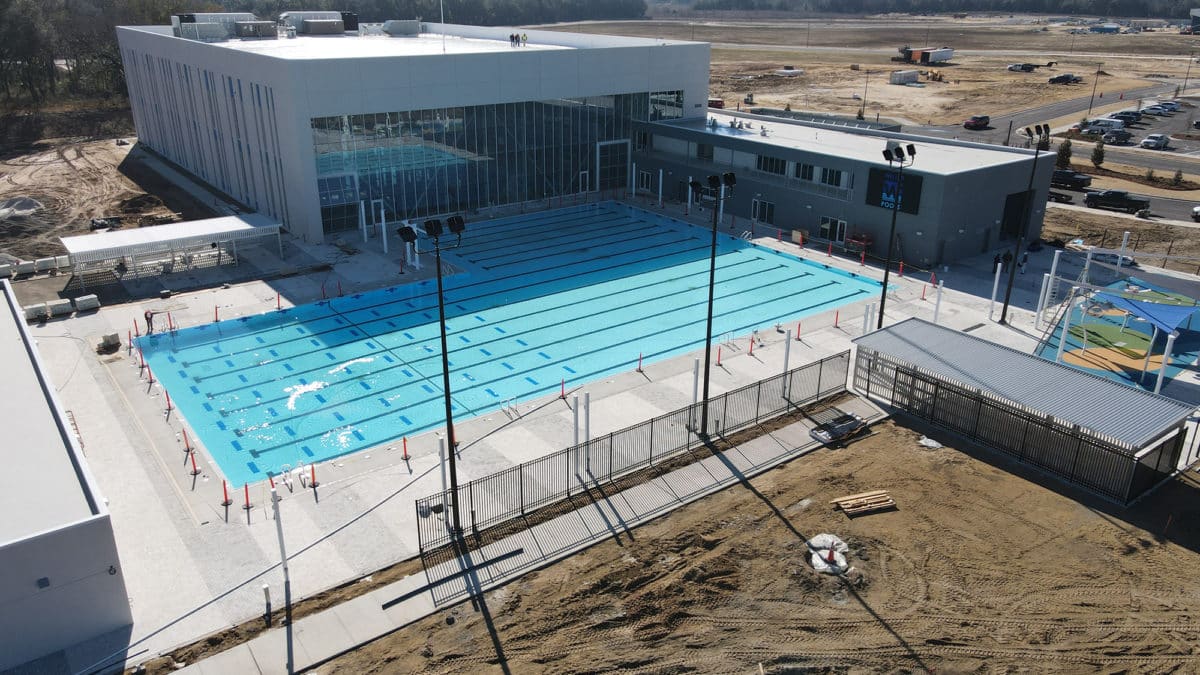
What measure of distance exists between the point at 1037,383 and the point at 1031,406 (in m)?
1.41

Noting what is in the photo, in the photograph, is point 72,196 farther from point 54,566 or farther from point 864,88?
point 864,88

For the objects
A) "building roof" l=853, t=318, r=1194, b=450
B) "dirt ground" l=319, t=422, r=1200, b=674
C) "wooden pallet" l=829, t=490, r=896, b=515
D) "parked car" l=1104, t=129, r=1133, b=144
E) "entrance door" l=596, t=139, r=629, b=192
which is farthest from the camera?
"parked car" l=1104, t=129, r=1133, b=144

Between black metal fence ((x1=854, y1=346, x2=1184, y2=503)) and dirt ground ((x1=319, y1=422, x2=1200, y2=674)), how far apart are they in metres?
0.57

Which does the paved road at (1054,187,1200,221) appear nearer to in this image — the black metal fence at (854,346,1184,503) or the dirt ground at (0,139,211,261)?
the black metal fence at (854,346,1184,503)

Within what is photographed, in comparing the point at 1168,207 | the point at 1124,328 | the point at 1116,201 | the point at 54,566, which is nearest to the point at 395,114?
the point at 54,566

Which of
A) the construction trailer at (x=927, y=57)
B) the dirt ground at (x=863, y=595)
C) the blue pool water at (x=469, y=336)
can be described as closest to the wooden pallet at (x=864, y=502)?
the dirt ground at (x=863, y=595)

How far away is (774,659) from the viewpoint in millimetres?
13891

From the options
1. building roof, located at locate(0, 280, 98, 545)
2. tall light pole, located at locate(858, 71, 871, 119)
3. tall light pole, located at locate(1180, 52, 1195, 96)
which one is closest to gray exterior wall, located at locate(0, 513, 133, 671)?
building roof, located at locate(0, 280, 98, 545)

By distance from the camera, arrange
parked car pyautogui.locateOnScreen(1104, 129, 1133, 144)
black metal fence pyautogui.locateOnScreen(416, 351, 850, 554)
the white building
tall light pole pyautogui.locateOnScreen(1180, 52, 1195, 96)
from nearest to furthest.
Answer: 1. black metal fence pyautogui.locateOnScreen(416, 351, 850, 554)
2. the white building
3. parked car pyautogui.locateOnScreen(1104, 129, 1133, 144)
4. tall light pole pyautogui.locateOnScreen(1180, 52, 1195, 96)

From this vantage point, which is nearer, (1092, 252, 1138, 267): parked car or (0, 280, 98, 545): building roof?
(0, 280, 98, 545): building roof

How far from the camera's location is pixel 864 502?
59.5ft

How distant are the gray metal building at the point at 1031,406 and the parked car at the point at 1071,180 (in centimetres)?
3098

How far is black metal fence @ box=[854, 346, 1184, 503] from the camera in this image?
18281 mm

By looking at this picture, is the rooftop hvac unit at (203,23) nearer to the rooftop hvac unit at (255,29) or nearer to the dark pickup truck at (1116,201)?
the rooftop hvac unit at (255,29)
